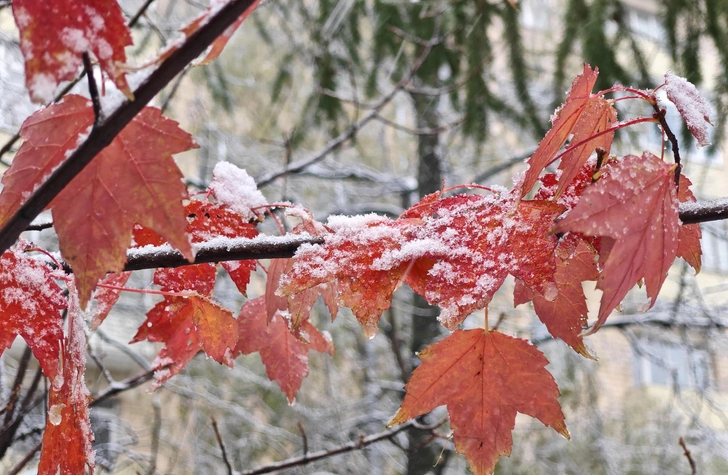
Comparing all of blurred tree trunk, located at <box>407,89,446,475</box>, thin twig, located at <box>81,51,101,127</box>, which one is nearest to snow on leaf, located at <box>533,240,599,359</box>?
thin twig, located at <box>81,51,101,127</box>

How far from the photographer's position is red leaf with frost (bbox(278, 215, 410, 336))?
2.27ft

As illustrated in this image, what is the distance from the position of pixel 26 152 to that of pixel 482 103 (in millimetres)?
2771

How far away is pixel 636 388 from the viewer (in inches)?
316

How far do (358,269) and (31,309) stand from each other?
1.24 ft

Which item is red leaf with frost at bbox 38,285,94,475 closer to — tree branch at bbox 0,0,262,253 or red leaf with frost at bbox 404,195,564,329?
tree branch at bbox 0,0,262,253

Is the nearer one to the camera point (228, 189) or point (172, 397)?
point (228, 189)

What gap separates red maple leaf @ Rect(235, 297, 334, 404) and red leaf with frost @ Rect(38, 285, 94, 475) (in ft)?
1.13

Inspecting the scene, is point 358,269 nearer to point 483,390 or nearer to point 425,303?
point 483,390

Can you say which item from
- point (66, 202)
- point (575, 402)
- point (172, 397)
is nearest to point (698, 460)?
point (575, 402)

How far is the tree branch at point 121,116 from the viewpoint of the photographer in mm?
451

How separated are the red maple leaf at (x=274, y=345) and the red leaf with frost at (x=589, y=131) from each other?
50 cm

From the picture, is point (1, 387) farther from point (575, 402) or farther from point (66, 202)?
point (575, 402)

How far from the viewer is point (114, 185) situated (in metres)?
0.56

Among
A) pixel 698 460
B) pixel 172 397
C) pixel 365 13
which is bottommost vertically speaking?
pixel 698 460
